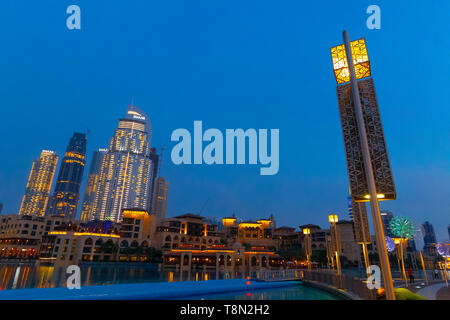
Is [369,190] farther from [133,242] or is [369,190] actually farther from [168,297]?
[133,242]

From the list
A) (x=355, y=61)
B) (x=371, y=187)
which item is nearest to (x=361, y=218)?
(x=371, y=187)

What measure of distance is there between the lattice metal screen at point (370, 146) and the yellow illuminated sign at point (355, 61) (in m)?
0.37

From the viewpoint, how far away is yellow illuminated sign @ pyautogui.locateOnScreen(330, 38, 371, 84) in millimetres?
11062

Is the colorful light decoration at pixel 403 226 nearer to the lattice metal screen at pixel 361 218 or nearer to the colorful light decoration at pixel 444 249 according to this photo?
the colorful light decoration at pixel 444 249

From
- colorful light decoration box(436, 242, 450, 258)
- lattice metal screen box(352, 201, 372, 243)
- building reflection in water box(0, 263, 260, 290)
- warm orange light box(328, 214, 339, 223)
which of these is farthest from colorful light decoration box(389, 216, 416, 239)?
building reflection in water box(0, 263, 260, 290)

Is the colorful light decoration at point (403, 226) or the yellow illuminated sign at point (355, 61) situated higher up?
the yellow illuminated sign at point (355, 61)

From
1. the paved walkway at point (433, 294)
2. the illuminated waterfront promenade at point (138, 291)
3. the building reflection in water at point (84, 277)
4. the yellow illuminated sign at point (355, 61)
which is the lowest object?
the building reflection in water at point (84, 277)

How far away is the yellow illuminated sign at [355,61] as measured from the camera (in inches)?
436

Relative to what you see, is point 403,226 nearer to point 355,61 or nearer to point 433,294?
point 433,294

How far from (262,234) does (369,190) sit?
8354cm

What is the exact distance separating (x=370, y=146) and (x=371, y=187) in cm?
189

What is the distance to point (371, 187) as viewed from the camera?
927 cm

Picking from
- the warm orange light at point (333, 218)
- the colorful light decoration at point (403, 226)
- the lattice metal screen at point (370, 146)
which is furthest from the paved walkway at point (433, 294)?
the colorful light decoration at point (403, 226)
